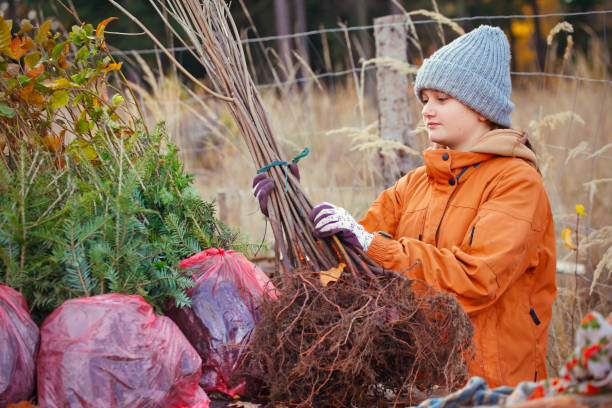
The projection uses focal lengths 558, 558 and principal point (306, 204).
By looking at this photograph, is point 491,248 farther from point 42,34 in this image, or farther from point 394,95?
point 394,95

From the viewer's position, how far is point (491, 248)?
64.1 inches

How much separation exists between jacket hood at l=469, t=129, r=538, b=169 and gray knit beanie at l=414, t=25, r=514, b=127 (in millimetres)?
77

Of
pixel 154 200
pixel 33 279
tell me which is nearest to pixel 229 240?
pixel 154 200

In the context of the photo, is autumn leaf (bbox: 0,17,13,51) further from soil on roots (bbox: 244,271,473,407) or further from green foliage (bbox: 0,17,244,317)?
soil on roots (bbox: 244,271,473,407)

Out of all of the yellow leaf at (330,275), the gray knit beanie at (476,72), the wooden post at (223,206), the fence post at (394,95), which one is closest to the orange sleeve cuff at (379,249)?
the yellow leaf at (330,275)

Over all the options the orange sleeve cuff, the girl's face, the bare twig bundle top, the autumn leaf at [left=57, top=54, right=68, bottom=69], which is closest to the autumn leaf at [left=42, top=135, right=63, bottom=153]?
the autumn leaf at [left=57, top=54, right=68, bottom=69]

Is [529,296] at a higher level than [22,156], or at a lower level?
lower

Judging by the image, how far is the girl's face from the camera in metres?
1.89

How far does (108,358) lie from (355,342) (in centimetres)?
55

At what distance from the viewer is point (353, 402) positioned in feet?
4.52

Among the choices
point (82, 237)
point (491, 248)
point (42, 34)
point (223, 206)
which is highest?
point (42, 34)

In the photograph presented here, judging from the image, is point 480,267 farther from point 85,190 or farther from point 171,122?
point 171,122

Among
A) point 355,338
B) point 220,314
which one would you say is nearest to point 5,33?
point 220,314

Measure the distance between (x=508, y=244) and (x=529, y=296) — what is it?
270 mm
